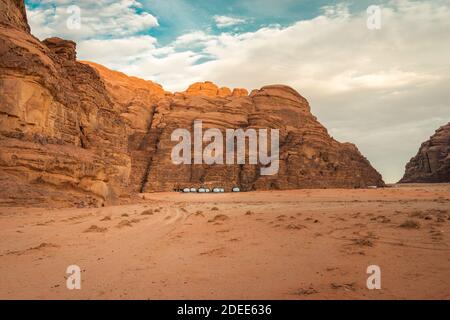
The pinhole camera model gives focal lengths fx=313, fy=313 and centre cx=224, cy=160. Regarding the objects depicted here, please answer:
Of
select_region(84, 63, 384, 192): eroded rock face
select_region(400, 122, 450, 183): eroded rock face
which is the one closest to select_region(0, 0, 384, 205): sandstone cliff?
select_region(84, 63, 384, 192): eroded rock face

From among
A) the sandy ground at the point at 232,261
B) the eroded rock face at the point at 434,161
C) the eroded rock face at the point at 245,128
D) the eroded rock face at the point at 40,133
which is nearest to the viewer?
the sandy ground at the point at 232,261

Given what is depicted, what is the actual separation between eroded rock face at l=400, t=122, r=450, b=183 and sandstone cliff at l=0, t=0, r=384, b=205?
90.2 feet

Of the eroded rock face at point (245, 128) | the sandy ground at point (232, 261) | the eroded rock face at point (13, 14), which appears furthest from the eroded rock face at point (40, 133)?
the eroded rock face at point (245, 128)

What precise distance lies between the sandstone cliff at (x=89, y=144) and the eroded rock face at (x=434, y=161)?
90.2 ft

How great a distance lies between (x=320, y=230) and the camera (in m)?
8.34

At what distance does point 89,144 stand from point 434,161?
105 metres

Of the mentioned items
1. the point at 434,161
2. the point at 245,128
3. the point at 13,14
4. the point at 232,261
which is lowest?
the point at 232,261

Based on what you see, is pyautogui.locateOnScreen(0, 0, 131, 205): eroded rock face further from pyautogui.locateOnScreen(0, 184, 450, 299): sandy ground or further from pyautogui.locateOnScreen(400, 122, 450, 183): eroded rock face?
pyautogui.locateOnScreen(400, 122, 450, 183): eroded rock face

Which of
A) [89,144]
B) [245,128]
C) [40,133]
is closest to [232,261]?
[40,133]

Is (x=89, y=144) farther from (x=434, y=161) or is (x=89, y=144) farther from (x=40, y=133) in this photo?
(x=434, y=161)

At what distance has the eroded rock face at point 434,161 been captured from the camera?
8794 centimetres

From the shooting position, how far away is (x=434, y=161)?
9775 cm

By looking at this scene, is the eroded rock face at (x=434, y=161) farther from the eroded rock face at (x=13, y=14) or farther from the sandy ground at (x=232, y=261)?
the eroded rock face at (x=13, y=14)

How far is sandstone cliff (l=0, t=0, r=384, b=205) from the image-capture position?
17.0 metres
